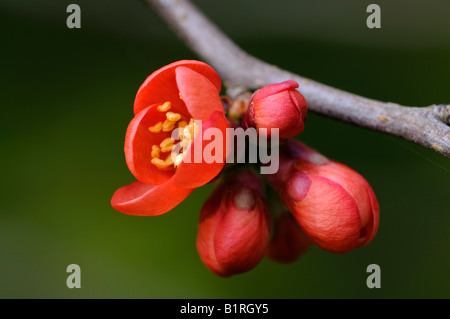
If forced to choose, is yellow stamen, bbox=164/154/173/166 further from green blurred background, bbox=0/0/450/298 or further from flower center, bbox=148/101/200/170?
green blurred background, bbox=0/0/450/298

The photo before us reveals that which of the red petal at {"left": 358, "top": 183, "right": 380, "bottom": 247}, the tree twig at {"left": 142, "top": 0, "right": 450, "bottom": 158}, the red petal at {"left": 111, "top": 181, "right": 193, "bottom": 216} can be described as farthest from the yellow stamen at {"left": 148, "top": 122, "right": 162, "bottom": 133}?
the red petal at {"left": 358, "top": 183, "right": 380, "bottom": 247}

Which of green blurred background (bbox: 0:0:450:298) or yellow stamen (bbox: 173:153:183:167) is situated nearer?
yellow stamen (bbox: 173:153:183:167)

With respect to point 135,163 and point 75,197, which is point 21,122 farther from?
point 135,163

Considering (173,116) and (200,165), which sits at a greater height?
(173,116)

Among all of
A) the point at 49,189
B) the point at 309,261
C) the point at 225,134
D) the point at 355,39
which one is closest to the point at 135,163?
the point at 225,134

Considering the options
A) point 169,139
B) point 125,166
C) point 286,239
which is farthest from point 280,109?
point 125,166

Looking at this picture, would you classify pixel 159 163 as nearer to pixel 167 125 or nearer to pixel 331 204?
pixel 167 125

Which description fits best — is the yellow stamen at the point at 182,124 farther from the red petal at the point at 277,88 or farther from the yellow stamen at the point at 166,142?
the red petal at the point at 277,88
